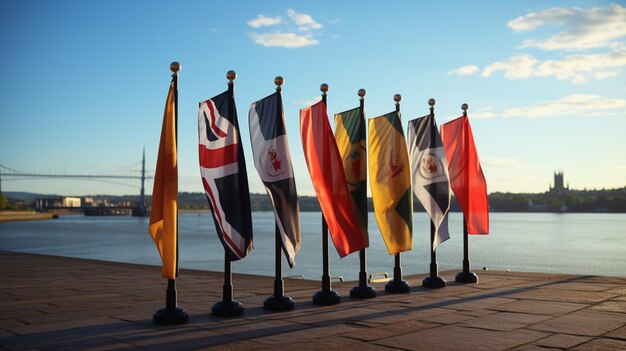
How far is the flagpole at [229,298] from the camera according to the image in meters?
9.95

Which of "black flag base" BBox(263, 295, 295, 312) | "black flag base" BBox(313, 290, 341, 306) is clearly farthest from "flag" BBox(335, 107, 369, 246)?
"black flag base" BBox(263, 295, 295, 312)

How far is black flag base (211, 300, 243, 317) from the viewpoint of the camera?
32.6ft

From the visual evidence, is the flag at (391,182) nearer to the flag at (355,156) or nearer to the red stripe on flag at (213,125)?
the flag at (355,156)

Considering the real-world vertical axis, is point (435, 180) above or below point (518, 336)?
above

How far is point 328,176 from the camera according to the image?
11.3 metres

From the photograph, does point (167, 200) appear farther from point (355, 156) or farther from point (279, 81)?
point (355, 156)

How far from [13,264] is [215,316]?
44.7ft

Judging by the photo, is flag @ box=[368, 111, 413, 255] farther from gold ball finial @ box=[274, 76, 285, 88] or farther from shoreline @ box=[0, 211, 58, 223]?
shoreline @ box=[0, 211, 58, 223]

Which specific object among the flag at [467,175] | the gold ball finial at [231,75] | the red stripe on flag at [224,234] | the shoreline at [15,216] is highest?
the gold ball finial at [231,75]

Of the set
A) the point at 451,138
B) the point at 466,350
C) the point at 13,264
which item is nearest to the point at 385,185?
the point at 451,138

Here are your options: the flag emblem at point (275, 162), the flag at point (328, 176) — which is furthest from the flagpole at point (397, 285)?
the flag emblem at point (275, 162)

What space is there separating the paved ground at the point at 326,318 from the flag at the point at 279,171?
137 cm

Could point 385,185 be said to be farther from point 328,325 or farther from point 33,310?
point 33,310

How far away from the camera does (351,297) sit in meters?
12.3
